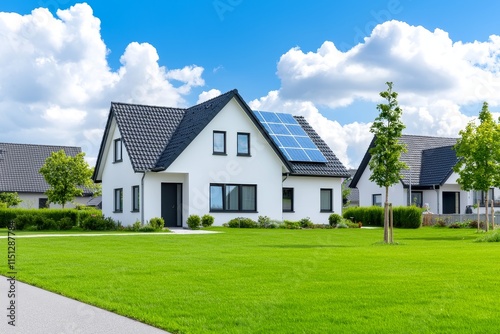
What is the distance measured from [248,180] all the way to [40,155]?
28.2 metres

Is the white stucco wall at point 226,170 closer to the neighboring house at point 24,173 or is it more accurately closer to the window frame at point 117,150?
the window frame at point 117,150

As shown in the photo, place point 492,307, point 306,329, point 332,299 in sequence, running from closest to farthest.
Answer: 1. point 306,329
2. point 492,307
3. point 332,299

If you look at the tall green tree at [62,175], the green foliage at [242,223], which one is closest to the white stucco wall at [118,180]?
the green foliage at [242,223]

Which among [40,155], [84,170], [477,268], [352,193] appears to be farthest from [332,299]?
[352,193]

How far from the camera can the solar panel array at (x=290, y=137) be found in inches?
1487

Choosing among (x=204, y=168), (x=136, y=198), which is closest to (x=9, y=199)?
(x=136, y=198)

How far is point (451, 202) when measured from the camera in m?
47.6

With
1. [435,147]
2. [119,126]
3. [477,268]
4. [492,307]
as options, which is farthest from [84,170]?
[492,307]

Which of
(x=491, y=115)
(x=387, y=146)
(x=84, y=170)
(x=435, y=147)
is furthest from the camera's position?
(x=435, y=147)

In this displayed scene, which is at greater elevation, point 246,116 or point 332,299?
point 246,116

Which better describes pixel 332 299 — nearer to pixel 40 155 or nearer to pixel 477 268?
pixel 477 268

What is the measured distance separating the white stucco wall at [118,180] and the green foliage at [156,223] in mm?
2739

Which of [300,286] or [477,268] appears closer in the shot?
[300,286]

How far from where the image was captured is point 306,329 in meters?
7.56
